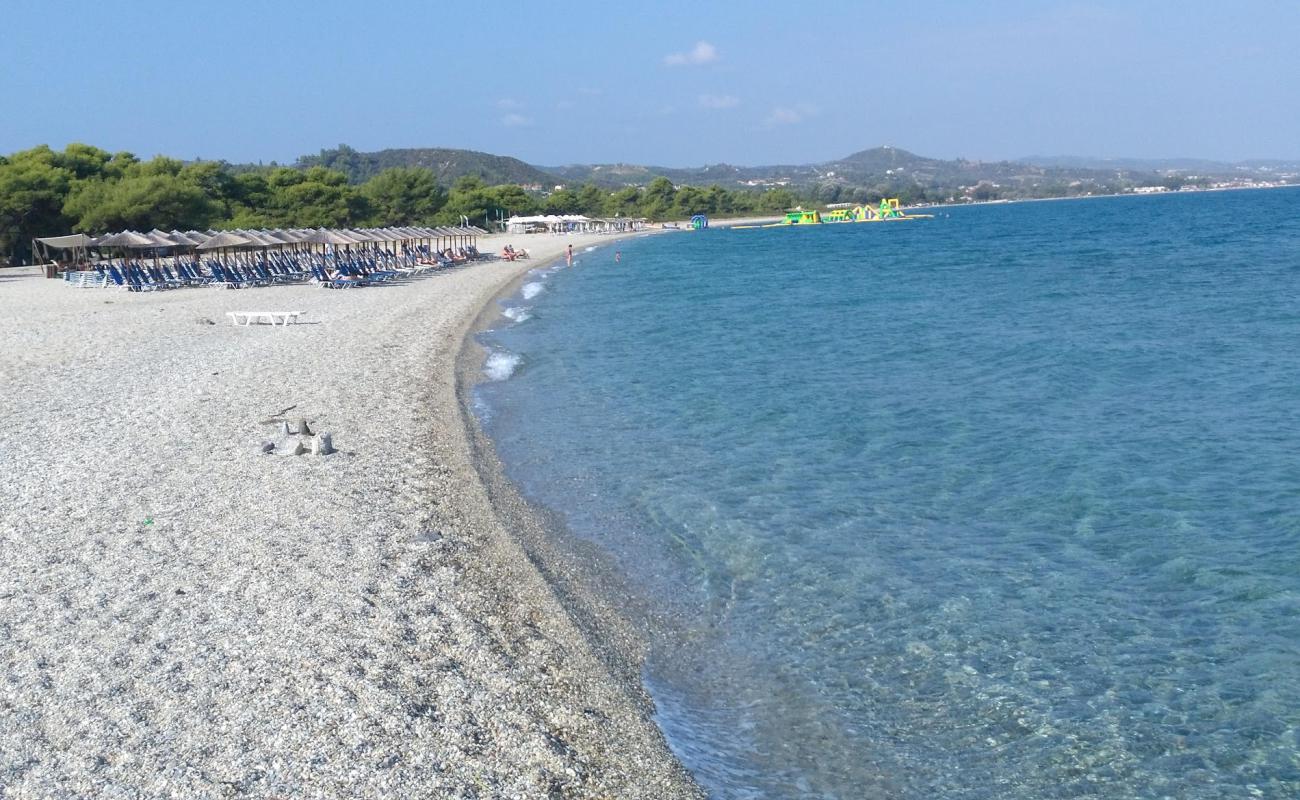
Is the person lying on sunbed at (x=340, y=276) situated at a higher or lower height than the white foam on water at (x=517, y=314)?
higher

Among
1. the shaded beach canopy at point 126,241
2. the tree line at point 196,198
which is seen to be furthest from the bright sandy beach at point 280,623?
the tree line at point 196,198

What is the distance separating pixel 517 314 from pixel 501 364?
374 inches

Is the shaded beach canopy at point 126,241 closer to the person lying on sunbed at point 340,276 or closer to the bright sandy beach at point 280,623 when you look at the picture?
the person lying on sunbed at point 340,276

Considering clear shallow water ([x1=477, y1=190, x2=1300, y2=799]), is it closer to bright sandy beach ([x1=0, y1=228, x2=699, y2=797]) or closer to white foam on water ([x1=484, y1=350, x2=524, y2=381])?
white foam on water ([x1=484, y1=350, x2=524, y2=381])

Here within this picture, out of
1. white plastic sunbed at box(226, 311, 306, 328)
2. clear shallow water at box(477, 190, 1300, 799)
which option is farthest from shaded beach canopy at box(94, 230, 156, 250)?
clear shallow water at box(477, 190, 1300, 799)

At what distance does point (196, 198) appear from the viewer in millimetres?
45031

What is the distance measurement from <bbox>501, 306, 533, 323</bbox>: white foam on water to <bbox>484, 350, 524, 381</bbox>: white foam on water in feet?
20.4

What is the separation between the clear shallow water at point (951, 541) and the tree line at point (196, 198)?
27.3 meters

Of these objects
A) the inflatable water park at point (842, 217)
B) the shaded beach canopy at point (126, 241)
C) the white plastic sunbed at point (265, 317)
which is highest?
the shaded beach canopy at point (126, 241)

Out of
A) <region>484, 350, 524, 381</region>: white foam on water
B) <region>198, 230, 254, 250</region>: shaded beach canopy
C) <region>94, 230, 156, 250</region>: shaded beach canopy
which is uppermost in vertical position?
<region>94, 230, 156, 250</region>: shaded beach canopy

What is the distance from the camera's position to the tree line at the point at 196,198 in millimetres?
41219

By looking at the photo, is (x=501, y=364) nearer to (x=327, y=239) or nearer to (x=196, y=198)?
(x=327, y=239)

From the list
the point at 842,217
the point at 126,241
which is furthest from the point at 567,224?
the point at 126,241

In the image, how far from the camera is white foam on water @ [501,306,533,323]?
2714 cm
